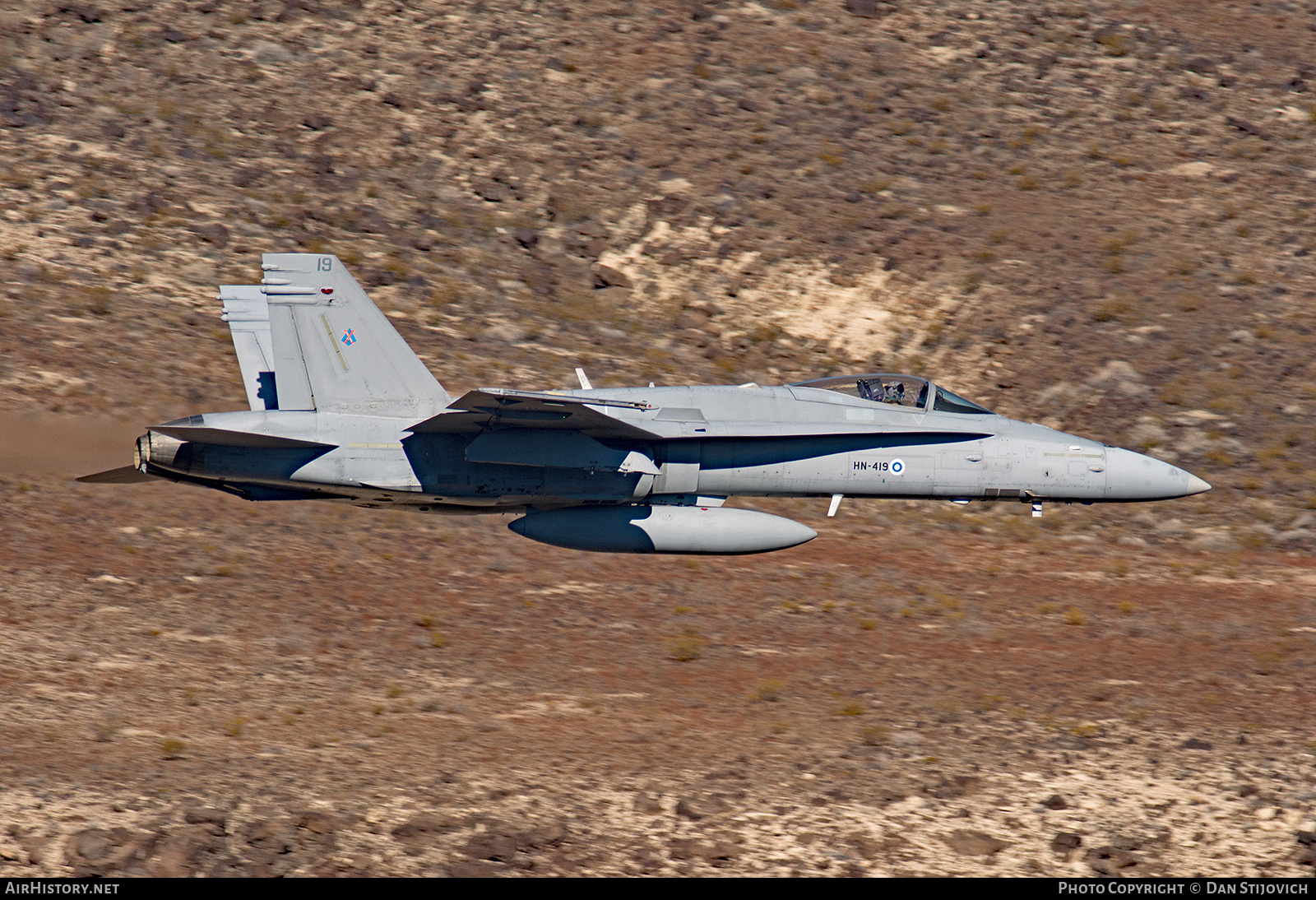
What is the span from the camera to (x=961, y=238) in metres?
38.9

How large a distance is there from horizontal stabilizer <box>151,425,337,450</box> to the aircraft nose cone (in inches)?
484

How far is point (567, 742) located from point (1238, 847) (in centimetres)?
1092

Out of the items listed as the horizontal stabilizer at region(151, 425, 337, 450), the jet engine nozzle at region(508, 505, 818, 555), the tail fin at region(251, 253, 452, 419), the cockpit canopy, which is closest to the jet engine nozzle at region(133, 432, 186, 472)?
the horizontal stabilizer at region(151, 425, 337, 450)

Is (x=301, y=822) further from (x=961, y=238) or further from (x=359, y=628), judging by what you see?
(x=961, y=238)

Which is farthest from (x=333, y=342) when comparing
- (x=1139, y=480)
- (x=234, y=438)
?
(x=1139, y=480)

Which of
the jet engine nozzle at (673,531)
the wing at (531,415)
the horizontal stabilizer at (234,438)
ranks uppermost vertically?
the wing at (531,415)

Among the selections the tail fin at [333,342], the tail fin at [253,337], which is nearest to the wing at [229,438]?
the tail fin at [333,342]

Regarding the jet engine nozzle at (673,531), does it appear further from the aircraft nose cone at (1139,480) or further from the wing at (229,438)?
the aircraft nose cone at (1139,480)

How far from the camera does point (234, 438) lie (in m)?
18.7

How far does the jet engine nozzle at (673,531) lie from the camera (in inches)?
789

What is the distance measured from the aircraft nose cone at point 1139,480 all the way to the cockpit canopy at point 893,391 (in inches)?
97.5

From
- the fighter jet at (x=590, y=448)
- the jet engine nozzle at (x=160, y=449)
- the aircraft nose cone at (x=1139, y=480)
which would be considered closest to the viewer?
the jet engine nozzle at (x=160, y=449)

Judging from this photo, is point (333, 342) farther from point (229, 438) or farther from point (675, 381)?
point (675, 381)

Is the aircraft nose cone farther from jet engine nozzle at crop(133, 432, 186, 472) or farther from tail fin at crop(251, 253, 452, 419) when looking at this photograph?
jet engine nozzle at crop(133, 432, 186, 472)
